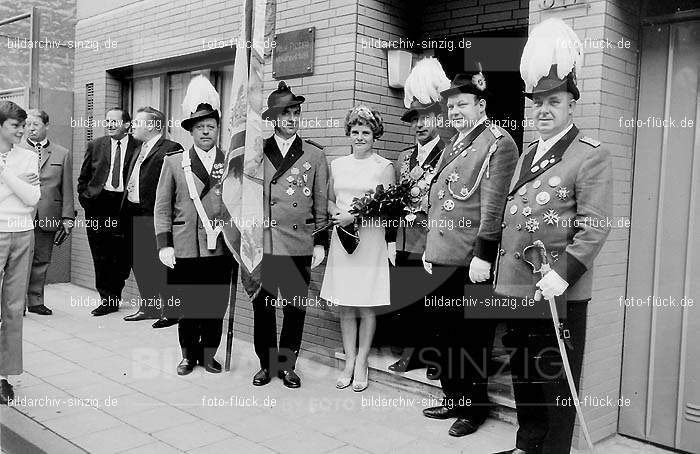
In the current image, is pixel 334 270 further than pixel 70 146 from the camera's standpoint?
No

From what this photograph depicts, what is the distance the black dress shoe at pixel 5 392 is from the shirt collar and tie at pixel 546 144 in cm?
386

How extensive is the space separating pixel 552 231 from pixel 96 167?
5.74 m

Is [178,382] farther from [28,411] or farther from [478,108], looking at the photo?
[478,108]

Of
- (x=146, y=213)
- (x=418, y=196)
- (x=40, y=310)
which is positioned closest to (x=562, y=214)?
(x=418, y=196)

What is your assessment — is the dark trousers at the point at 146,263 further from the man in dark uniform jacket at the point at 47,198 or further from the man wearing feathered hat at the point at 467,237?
the man wearing feathered hat at the point at 467,237

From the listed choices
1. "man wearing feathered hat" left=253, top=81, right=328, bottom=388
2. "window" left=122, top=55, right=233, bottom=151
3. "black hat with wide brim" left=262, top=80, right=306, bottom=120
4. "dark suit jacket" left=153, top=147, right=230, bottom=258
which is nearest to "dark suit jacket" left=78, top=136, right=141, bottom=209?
"window" left=122, top=55, right=233, bottom=151

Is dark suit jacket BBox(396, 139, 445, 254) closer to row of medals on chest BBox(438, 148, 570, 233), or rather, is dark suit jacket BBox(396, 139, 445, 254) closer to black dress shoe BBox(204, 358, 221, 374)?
row of medals on chest BBox(438, 148, 570, 233)

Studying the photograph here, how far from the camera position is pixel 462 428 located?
433 cm

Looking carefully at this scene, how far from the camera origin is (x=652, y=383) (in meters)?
4.23

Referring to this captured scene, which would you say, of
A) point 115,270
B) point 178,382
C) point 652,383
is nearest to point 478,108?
point 652,383

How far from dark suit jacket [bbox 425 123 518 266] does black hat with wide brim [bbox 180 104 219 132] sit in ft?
6.60

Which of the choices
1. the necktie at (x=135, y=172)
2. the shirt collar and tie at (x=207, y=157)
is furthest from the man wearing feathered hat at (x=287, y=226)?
the necktie at (x=135, y=172)

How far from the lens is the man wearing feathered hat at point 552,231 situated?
336cm

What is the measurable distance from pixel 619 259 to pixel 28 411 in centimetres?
401
